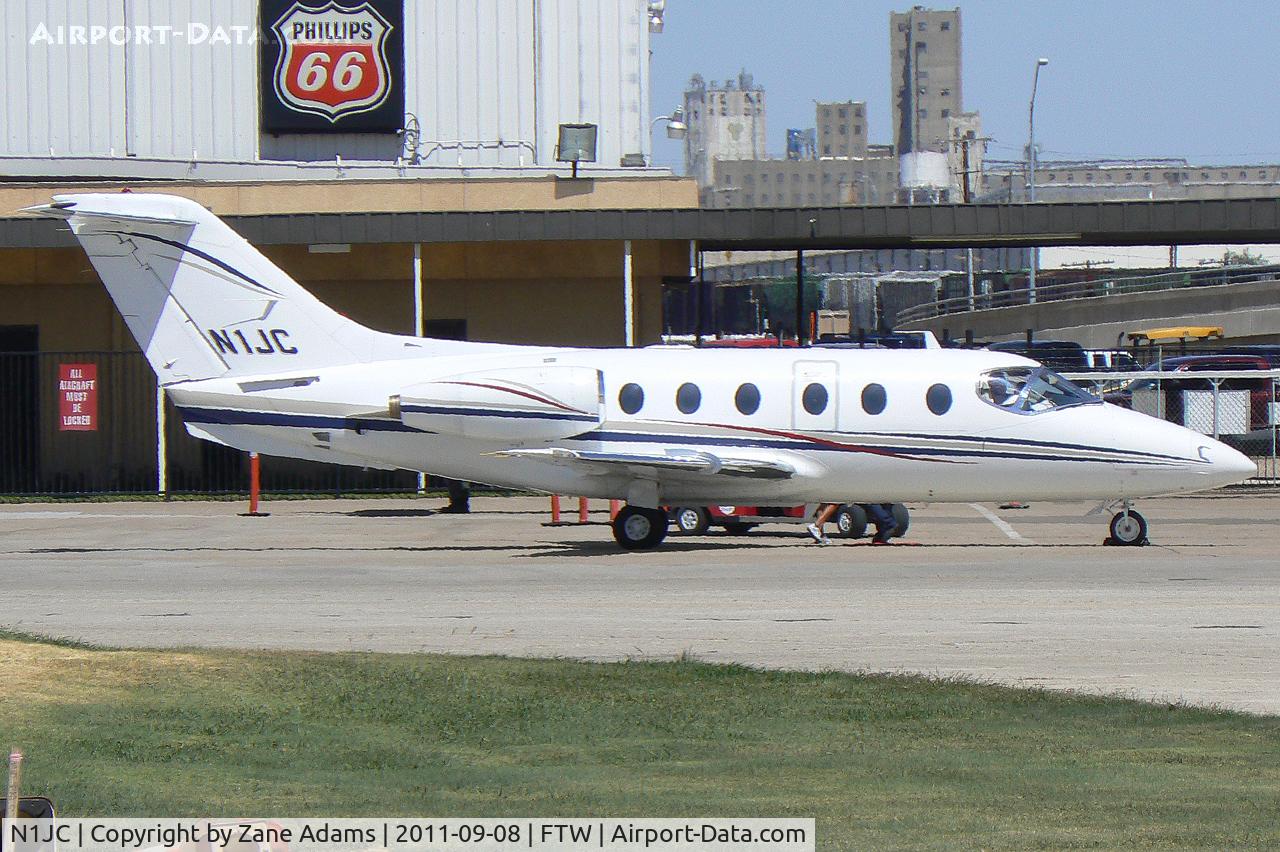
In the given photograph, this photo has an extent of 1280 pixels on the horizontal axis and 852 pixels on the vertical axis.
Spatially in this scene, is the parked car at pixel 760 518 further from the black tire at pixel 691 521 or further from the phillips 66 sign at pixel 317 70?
the phillips 66 sign at pixel 317 70

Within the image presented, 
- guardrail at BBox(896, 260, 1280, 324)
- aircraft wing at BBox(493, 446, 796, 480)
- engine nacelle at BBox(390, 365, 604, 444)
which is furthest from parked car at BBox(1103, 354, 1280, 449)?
guardrail at BBox(896, 260, 1280, 324)

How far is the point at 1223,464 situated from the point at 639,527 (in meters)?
7.56

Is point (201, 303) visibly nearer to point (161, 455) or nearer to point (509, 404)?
point (509, 404)

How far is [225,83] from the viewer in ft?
130

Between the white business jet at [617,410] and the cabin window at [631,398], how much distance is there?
0.09 feet

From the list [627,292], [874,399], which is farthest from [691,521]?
[627,292]

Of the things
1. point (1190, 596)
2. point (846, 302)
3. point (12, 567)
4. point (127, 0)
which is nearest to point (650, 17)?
point (127, 0)

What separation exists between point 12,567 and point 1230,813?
16536mm

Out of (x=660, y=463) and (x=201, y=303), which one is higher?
(x=201, y=303)

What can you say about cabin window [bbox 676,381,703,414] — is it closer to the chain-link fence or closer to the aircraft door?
the aircraft door

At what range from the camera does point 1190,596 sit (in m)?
16.4

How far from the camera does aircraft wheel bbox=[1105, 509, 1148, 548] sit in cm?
2180

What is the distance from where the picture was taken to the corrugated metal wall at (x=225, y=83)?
39.6 m

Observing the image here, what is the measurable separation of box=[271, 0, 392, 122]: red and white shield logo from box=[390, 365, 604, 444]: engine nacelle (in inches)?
770
